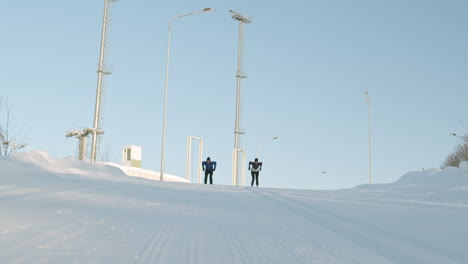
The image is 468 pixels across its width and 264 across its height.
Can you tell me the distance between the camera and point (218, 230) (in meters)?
6.75

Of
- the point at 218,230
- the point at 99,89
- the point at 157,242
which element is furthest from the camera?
the point at 99,89

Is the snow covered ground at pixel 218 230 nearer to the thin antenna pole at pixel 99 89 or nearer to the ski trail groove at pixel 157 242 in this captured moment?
the ski trail groove at pixel 157 242

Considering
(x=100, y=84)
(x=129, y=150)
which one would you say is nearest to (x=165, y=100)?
(x=100, y=84)

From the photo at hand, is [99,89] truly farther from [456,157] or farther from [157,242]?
[456,157]

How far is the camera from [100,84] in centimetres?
4294

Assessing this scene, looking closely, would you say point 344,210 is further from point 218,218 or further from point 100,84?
point 100,84

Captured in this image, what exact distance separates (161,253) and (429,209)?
6.41 meters

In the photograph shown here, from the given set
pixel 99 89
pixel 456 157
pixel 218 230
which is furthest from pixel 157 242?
pixel 456 157

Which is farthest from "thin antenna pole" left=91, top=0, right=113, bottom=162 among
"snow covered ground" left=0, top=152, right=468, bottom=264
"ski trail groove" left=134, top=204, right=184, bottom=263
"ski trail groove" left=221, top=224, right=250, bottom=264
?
"ski trail groove" left=221, top=224, right=250, bottom=264

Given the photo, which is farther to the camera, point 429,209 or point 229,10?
point 229,10

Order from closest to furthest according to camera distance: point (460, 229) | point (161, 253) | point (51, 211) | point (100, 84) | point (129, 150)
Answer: point (161, 253) < point (460, 229) < point (51, 211) < point (100, 84) < point (129, 150)

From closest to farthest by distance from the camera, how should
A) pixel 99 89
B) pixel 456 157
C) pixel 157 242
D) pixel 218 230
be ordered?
1. pixel 157 242
2. pixel 218 230
3. pixel 99 89
4. pixel 456 157

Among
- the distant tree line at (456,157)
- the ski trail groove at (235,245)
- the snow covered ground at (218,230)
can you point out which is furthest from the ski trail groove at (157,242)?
the distant tree line at (456,157)

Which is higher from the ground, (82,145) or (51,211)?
(82,145)
